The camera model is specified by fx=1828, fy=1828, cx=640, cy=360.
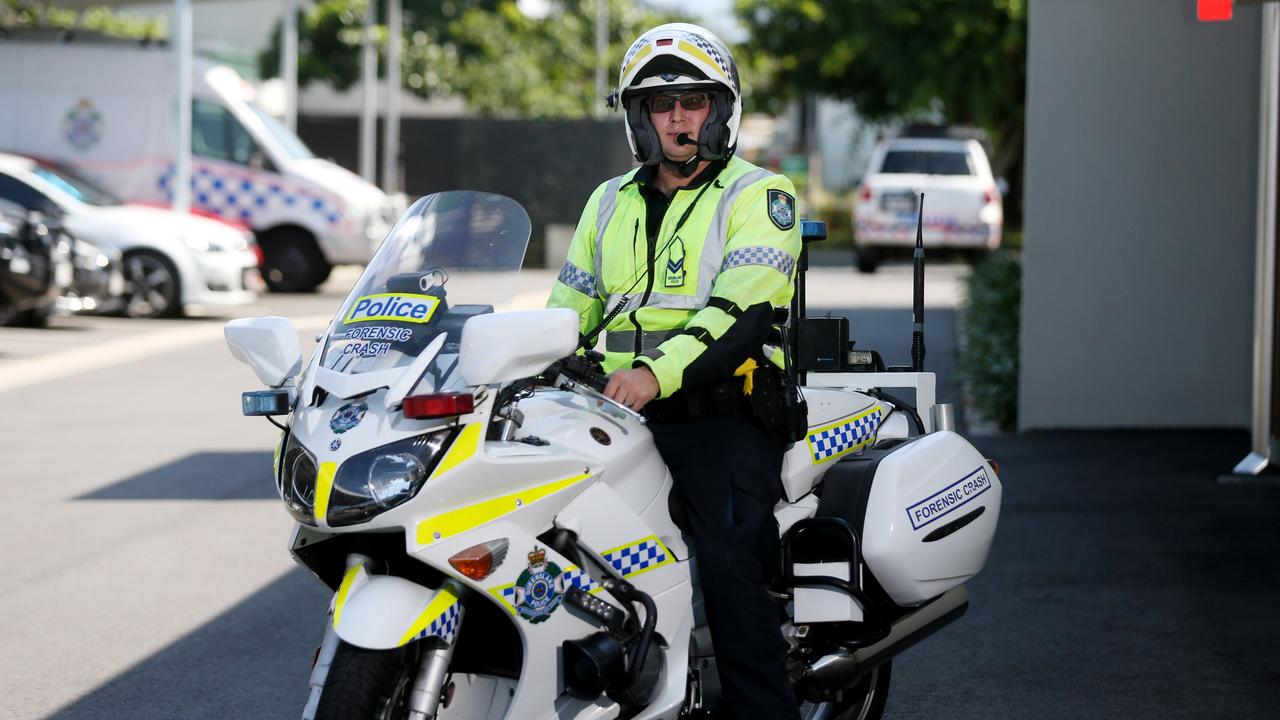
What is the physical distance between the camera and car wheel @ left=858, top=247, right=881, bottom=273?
93.1 feet

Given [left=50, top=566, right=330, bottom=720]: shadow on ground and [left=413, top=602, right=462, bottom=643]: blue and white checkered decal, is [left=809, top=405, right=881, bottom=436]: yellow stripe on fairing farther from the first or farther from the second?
[left=50, top=566, right=330, bottom=720]: shadow on ground

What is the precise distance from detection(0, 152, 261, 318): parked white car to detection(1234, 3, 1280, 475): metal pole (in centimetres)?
1198

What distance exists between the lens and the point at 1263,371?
10.2 meters

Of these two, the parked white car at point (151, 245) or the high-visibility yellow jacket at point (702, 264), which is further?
the parked white car at point (151, 245)

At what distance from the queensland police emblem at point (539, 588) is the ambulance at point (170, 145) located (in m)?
19.6

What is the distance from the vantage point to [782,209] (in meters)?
4.58

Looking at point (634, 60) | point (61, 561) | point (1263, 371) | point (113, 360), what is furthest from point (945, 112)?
point (634, 60)

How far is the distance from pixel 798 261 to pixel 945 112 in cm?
3575

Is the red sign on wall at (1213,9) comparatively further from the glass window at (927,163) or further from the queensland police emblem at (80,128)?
the glass window at (927,163)

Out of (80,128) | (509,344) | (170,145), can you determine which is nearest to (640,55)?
(509,344)

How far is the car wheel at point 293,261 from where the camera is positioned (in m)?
23.8

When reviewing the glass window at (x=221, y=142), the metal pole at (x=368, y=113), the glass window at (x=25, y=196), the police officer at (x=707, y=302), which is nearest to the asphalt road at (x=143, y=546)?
the police officer at (x=707, y=302)

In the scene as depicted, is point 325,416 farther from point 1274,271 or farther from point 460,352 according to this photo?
point 1274,271

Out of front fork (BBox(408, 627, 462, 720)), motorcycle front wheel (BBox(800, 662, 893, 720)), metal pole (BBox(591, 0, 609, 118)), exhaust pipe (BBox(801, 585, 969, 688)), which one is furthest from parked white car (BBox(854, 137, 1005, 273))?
front fork (BBox(408, 627, 462, 720))
